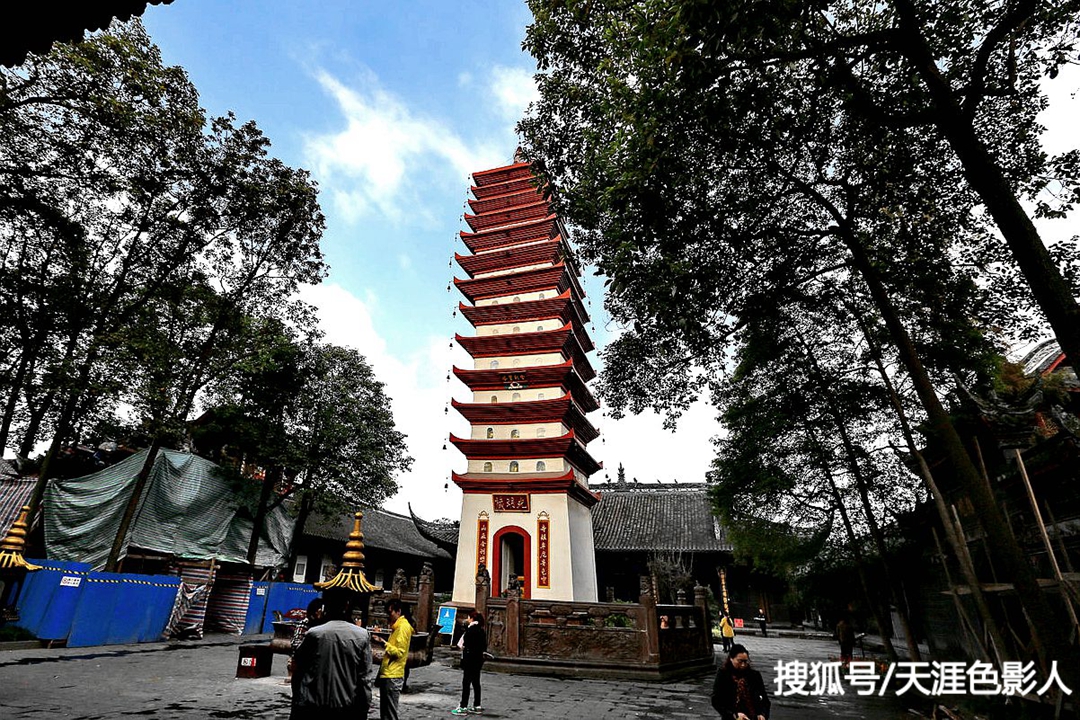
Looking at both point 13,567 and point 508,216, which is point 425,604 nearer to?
point 13,567

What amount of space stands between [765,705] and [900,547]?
47.5 ft

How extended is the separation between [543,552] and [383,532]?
15042 millimetres

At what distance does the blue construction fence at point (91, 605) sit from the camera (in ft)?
41.9

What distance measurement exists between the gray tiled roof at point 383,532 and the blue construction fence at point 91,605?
1009 cm

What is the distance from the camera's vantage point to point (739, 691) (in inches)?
188

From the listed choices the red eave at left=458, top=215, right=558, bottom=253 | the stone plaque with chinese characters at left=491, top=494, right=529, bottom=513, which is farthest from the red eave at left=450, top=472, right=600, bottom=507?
the red eave at left=458, top=215, right=558, bottom=253

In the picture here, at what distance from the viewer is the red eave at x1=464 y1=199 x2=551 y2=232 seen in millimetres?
24844

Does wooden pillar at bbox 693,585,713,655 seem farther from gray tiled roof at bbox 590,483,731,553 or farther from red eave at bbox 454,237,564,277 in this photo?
red eave at bbox 454,237,564,277

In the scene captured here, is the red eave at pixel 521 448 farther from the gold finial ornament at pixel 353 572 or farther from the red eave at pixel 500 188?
the red eave at pixel 500 188

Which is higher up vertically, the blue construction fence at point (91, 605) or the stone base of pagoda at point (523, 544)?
the stone base of pagoda at point (523, 544)

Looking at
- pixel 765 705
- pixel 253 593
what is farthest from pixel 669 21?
pixel 253 593

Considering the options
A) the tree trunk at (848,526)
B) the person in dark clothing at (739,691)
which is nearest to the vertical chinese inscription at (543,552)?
the tree trunk at (848,526)

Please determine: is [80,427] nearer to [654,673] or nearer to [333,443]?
[333,443]

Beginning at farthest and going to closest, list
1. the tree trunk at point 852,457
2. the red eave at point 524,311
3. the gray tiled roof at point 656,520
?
the gray tiled roof at point 656,520
the red eave at point 524,311
the tree trunk at point 852,457
